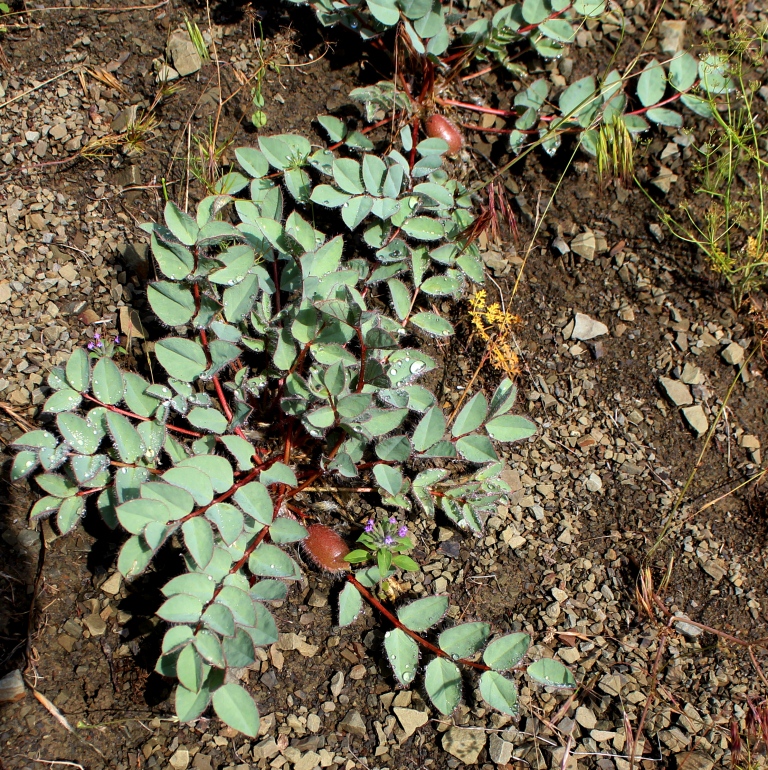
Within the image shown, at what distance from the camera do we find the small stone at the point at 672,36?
2479 millimetres

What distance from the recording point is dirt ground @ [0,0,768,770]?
5.32 ft

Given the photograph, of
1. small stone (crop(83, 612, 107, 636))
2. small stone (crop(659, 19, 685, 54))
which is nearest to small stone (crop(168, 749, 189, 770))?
small stone (crop(83, 612, 107, 636))

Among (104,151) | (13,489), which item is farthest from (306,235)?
(13,489)

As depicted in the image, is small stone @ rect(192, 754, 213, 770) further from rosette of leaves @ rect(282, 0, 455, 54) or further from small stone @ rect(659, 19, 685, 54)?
small stone @ rect(659, 19, 685, 54)

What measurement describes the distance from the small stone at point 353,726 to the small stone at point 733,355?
4.86ft

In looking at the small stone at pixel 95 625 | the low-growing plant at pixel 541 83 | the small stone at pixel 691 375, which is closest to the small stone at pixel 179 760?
the small stone at pixel 95 625

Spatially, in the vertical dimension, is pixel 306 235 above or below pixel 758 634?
above

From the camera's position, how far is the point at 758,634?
1.83 m

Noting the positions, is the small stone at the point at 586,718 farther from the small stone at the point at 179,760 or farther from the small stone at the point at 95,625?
the small stone at the point at 95,625

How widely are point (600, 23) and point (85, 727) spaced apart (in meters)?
2.62

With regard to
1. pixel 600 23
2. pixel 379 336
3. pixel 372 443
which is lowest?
pixel 372 443

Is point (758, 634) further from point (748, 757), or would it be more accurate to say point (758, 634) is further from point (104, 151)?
point (104, 151)

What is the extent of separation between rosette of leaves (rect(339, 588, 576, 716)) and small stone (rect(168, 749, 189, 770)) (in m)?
0.43

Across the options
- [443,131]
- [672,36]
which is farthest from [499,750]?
[672,36]
